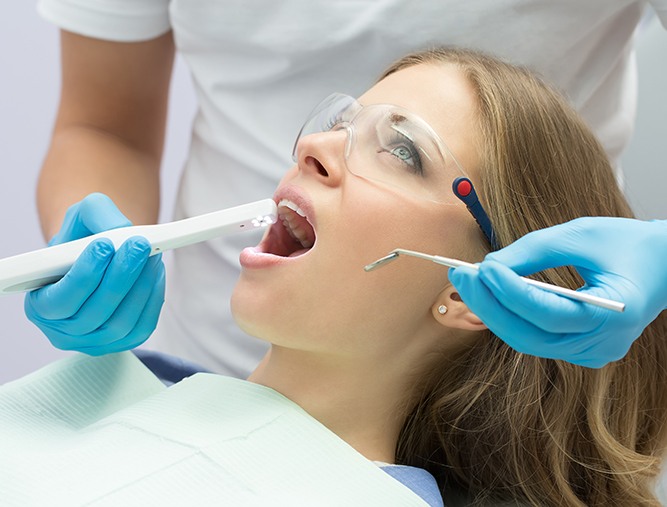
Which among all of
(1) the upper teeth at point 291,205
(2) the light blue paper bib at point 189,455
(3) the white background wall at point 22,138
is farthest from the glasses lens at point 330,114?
(3) the white background wall at point 22,138

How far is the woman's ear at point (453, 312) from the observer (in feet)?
4.60

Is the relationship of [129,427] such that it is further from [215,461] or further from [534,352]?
[534,352]

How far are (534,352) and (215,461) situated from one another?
0.43 metres

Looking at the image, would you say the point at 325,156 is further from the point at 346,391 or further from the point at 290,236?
the point at 346,391

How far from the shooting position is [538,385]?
4.80 feet

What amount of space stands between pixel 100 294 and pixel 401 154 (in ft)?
1.54

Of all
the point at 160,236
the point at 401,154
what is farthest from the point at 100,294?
the point at 401,154

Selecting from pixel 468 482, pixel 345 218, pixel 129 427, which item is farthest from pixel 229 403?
pixel 468 482

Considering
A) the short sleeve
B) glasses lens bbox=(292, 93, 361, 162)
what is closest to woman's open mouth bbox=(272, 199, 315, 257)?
glasses lens bbox=(292, 93, 361, 162)

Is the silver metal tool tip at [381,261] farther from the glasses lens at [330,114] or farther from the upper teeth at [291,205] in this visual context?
the glasses lens at [330,114]

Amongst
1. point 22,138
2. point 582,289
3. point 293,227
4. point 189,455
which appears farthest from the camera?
point 22,138

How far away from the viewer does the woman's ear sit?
1401 mm

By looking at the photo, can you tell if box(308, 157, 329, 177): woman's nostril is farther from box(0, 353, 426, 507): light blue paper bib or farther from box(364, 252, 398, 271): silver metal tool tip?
box(0, 353, 426, 507): light blue paper bib

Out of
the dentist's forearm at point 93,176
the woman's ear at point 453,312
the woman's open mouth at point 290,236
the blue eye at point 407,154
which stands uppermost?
the blue eye at point 407,154
